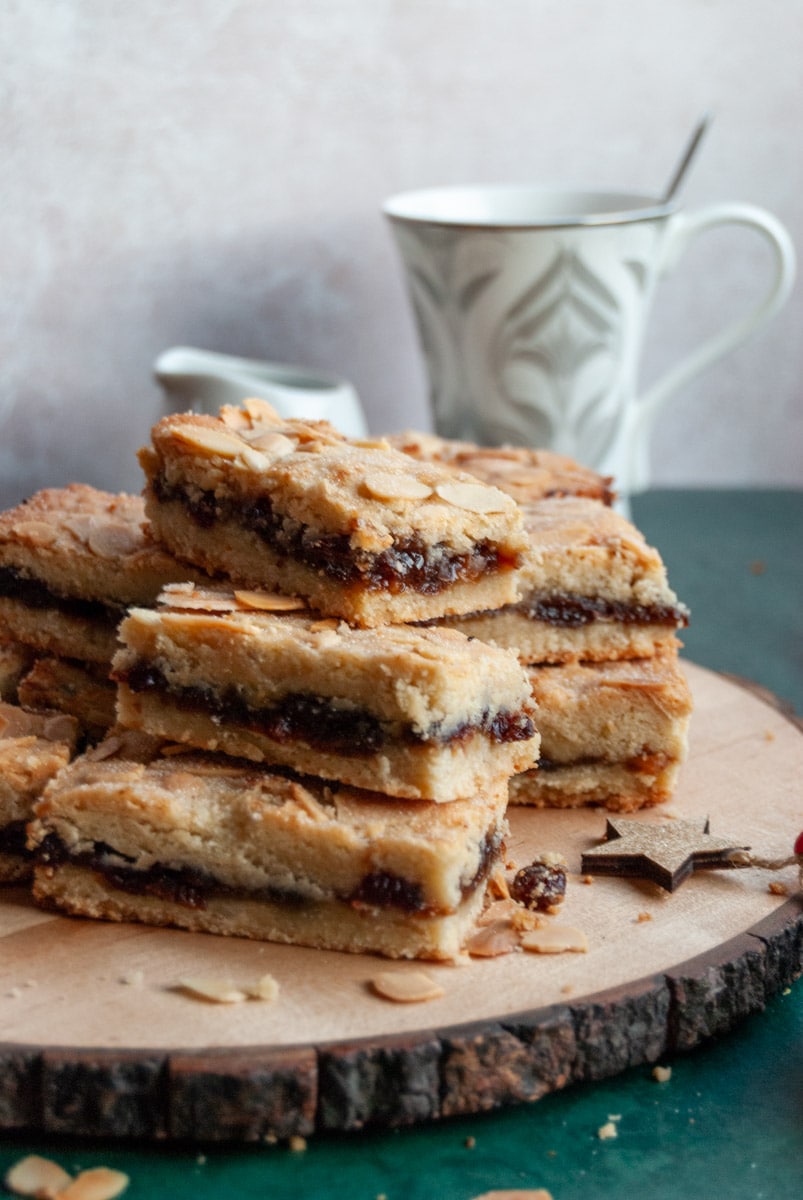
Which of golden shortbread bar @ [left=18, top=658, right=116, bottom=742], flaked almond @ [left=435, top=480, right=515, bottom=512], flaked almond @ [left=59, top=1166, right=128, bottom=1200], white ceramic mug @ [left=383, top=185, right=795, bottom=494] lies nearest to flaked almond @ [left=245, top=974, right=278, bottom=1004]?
flaked almond @ [left=59, top=1166, right=128, bottom=1200]

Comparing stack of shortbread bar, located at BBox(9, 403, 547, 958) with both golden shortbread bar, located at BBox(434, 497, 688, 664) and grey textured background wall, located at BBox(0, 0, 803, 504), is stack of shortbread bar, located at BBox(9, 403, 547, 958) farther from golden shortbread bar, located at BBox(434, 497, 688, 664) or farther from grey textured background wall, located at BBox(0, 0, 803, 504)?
grey textured background wall, located at BBox(0, 0, 803, 504)

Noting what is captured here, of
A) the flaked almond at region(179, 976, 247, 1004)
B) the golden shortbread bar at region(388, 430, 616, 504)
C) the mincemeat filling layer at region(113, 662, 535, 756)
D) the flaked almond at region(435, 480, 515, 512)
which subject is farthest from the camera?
the golden shortbread bar at region(388, 430, 616, 504)

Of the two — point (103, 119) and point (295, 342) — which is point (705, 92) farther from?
point (103, 119)

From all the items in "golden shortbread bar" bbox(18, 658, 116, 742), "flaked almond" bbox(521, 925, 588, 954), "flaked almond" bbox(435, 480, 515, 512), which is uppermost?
"flaked almond" bbox(435, 480, 515, 512)

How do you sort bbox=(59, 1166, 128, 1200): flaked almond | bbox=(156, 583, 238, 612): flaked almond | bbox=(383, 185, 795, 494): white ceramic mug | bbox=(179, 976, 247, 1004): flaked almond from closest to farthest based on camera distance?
bbox=(59, 1166, 128, 1200): flaked almond → bbox=(179, 976, 247, 1004): flaked almond → bbox=(156, 583, 238, 612): flaked almond → bbox=(383, 185, 795, 494): white ceramic mug

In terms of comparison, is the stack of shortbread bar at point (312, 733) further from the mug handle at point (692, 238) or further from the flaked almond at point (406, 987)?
the mug handle at point (692, 238)

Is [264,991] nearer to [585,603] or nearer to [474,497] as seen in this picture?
[474,497]
